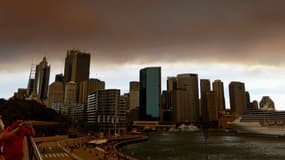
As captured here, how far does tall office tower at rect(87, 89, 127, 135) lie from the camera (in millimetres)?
108750

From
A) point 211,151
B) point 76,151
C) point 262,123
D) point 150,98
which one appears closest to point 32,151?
point 76,151

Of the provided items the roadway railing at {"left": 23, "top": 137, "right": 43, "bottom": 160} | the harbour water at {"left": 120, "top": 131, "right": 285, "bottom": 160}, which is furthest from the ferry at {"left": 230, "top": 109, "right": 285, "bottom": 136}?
the roadway railing at {"left": 23, "top": 137, "right": 43, "bottom": 160}

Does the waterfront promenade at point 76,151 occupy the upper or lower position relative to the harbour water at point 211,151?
upper

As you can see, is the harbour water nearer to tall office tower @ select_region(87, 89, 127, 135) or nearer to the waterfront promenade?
the waterfront promenade

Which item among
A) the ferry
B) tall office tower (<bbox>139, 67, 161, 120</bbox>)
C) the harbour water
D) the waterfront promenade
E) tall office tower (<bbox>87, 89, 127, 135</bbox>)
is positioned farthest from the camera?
tall office tower (<bbox>139, 67, 161, 120</bbox>)

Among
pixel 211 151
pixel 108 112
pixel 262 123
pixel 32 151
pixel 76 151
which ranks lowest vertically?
pixel 211 151

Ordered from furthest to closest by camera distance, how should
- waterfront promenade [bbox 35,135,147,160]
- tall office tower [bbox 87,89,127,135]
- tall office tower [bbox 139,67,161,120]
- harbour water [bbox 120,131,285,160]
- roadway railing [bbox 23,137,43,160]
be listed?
tall office tower [bbox 139,67,161,120]
tall office tower [bbox 87,89,127,135]
harbour water [bbox 120,131,285,160]
waterfront promenade [bbox 35,135,147,160]
roadway railing [bbox 23,137,43,160]

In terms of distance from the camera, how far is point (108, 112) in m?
113

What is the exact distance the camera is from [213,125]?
158 m

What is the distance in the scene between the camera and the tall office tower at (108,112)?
10875cm

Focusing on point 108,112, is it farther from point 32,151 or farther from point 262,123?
point 32,151

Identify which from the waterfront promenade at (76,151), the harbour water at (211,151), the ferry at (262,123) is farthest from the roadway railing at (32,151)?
the ferry at (262,123)

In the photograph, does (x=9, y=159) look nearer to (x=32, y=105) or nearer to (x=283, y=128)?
(x=32, y=105)

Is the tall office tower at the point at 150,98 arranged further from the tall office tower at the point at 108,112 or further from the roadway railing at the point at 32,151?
the roadway railing at the point at 32,151
